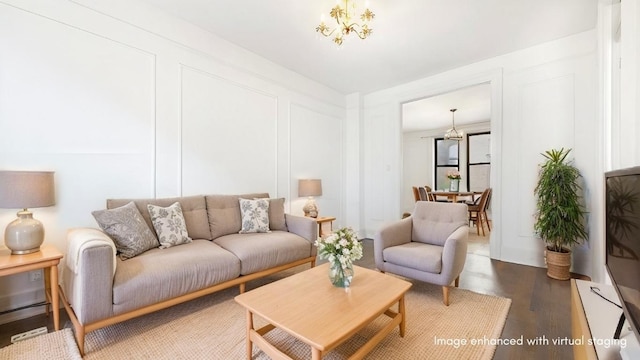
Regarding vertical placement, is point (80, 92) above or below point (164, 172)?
above

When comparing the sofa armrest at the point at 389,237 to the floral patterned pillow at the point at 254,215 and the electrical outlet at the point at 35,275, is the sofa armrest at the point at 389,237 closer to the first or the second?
the floral patterned pillow at the point at 254,215

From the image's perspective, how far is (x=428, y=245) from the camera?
278 centimetres

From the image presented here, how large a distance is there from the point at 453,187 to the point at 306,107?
16.2 ft

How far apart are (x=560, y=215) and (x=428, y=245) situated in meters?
1.48

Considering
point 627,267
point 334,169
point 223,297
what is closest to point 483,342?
point 627,267

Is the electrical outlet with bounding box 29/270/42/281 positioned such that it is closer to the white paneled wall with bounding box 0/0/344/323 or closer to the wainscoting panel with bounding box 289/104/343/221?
the white paneled wall with bounding box 0/0/344/323

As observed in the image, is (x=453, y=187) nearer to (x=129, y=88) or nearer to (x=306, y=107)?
(x=306, y=107)

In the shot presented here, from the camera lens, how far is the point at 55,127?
7.23 ft

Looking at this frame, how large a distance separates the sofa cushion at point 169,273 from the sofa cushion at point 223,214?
0.45 meters

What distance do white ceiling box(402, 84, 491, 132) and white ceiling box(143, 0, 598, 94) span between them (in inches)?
50.0

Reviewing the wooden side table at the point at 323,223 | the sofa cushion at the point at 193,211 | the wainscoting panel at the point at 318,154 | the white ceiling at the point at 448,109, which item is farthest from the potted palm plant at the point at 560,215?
the sofa cushion at the point at 193,211

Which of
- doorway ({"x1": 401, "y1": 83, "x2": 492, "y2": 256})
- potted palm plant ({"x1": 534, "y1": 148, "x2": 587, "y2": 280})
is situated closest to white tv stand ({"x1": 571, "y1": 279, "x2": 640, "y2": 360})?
potted palm plant ({"x1": 534, "y1": 148, "x2": 587, "y2": 280})

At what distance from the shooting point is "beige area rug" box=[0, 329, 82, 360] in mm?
1609

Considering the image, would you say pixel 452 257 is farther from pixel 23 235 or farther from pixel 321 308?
pixel 23 235
